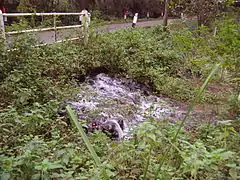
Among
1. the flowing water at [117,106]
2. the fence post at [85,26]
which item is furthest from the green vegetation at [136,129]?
the flowing water at [117,106]

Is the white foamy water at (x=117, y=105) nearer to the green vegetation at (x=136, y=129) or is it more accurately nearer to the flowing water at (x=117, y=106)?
the flowing water at (x=117, y=106)

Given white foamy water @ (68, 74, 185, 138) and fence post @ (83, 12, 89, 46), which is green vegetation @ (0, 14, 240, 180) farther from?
white foamy water @ (68, 74, 185, 138)

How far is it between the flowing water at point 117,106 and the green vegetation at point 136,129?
292 mm

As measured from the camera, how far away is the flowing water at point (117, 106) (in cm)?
471

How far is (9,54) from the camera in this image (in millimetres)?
4918

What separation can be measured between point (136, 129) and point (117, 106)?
118 inches

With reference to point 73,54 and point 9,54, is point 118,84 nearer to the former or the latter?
point 73,54

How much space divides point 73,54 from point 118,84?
140 cm

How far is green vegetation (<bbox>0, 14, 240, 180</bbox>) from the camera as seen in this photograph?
6.55ft

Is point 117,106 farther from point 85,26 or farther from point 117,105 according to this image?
point 85,26

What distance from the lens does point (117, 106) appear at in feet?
18.1

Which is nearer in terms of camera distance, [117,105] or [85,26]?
[117,105]

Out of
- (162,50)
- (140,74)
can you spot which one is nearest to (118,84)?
(140,74)

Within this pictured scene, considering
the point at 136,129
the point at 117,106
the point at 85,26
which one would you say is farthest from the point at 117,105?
the point at 85,26
